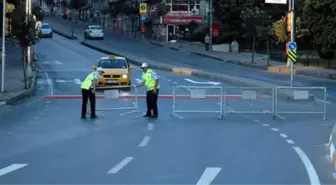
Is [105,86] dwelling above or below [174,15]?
below

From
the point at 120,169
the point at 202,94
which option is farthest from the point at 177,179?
the point at 202,94

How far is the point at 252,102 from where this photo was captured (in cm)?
2566

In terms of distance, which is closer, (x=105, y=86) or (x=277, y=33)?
(x=105, y=86)

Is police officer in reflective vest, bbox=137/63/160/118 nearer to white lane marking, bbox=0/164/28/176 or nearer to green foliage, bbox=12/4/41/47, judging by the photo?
white lane marking, bbox=0/164/28/176

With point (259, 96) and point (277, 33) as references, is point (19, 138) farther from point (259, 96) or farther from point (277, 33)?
point (277, 33)

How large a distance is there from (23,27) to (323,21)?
22474 millimetres

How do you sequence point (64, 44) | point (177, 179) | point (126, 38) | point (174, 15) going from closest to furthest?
point (177, 179) < point (64, 44) < point (174, 15) < point (126, 38)

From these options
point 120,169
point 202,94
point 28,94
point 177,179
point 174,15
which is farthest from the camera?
point 174,15

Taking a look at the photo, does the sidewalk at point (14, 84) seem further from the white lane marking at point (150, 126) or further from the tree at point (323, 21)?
the tree at point (323, 21)

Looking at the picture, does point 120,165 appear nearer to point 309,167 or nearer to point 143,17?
point 309,167

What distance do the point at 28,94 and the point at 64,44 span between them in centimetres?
4693

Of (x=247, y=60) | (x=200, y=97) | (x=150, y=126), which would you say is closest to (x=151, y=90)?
(x=200, y=97)

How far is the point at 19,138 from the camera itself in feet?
56.3

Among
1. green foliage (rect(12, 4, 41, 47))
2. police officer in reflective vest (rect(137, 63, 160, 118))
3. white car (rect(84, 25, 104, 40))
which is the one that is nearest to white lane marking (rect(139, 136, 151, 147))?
police officer in reflective vest (rect(137, 63, 160, 118))
